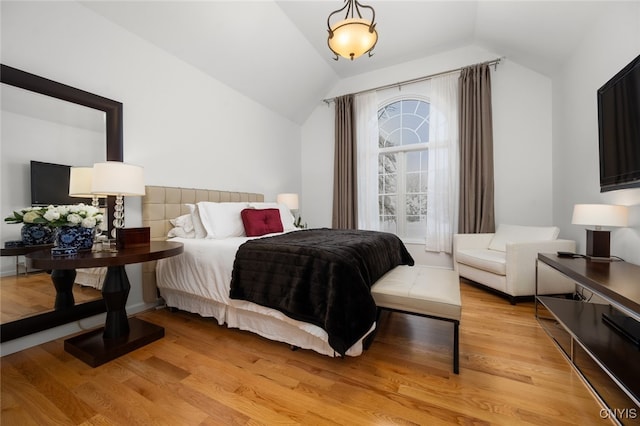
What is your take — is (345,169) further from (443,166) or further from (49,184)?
(49,184)

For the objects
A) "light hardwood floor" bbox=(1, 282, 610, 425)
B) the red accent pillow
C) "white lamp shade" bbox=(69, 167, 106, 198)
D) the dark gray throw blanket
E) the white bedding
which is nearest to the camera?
"light hardwood floor" bbox=(1, 282, 610, 425)

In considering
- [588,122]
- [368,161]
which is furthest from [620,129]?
[368,161]

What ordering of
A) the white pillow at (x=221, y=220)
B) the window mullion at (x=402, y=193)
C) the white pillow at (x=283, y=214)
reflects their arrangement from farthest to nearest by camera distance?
the window mullion at (x=402, y=193) → the white pillow at (x=283, y=214) → the white pillow at (x=221, y=220)

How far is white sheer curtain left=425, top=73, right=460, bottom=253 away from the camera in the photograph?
12.5 ft

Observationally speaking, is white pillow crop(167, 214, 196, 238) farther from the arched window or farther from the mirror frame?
the arched window

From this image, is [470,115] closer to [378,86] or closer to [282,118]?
[378,86]

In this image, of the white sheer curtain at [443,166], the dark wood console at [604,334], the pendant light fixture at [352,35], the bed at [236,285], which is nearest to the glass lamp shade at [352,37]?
the pendant light fixture at [352,35]

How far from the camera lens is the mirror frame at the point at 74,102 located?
5.82ft

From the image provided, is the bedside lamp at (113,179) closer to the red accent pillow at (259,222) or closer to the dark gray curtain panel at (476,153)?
the red accent pillow at (259,222)

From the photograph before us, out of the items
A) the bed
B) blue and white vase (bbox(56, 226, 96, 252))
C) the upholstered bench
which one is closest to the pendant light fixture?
the bed

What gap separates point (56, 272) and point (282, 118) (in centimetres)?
364

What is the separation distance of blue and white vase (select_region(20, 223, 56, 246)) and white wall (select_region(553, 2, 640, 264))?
424 cm

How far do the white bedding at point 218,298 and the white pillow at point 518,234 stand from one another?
2522 mm

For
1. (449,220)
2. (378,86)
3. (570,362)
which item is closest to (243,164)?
(378,86)
